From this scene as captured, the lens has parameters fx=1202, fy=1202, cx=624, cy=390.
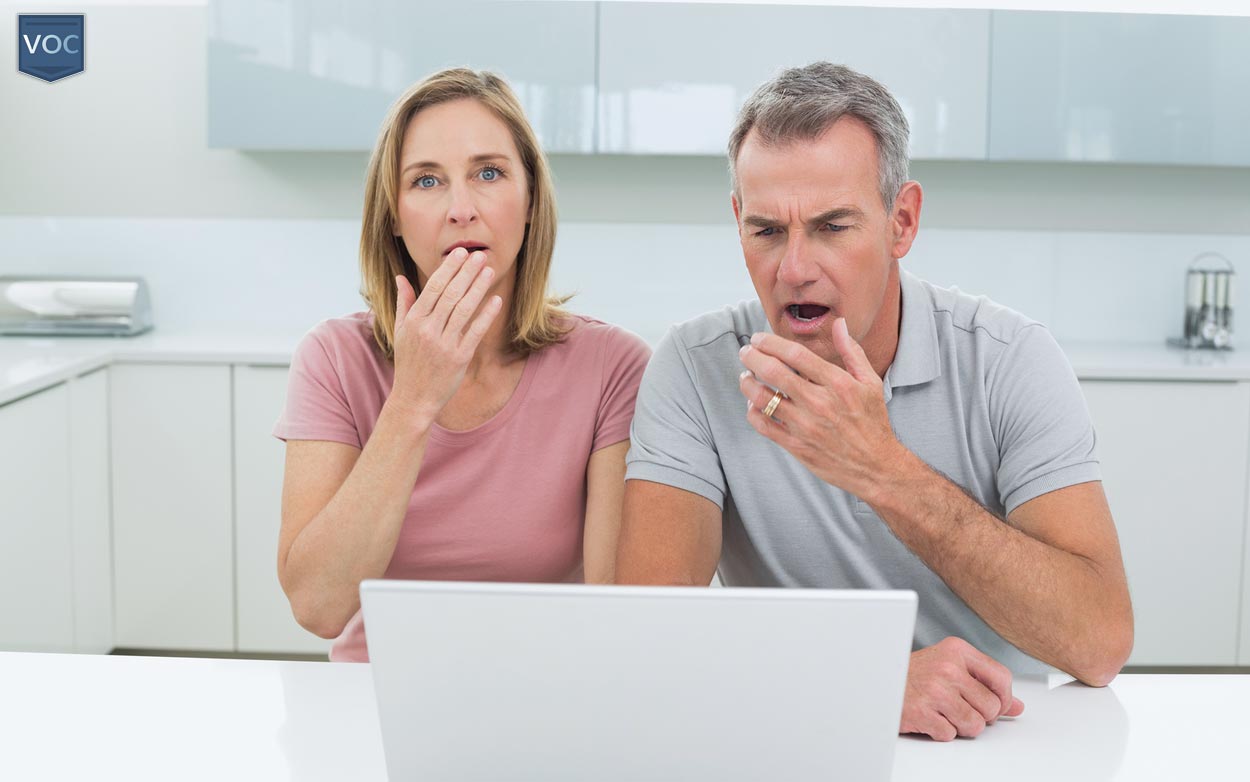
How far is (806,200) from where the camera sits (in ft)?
4.38

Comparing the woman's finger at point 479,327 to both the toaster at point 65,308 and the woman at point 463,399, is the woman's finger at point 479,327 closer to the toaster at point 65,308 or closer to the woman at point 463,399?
the woman at point 463,399

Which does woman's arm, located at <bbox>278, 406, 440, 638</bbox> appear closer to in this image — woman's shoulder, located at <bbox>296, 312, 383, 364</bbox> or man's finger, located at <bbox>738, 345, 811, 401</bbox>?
woman's shoulder, located at <bbox>296, 312, 383, 364</bbox>

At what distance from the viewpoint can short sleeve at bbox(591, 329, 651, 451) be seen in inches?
63.4

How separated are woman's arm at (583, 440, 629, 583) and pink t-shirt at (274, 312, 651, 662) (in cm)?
2

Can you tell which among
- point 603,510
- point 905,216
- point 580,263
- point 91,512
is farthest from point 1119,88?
point 91,512

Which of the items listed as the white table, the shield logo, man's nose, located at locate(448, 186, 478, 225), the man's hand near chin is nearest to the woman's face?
man's nose, located at locate(448, 186, 478, 225)

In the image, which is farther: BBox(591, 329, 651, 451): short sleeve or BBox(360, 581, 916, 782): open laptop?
BBox(591, 329, 651, 451): short sleeve

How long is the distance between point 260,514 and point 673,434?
1.98 metres

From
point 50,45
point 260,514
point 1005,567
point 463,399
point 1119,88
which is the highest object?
point 50,45

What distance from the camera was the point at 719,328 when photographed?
1.56m

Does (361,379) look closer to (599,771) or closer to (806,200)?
(806,200)

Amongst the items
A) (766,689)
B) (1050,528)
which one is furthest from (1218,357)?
(766,689)

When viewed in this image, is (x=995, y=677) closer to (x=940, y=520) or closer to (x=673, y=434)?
(x=940, y=520)

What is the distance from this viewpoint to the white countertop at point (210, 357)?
9.48 ft
